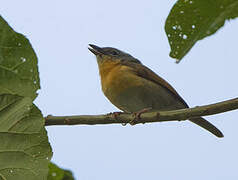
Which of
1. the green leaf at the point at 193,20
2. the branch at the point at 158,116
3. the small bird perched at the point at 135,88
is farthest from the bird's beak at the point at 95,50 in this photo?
the green leaf at the point at 193,20

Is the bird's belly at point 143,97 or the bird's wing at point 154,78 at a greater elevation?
the bird's wing at point 154,78

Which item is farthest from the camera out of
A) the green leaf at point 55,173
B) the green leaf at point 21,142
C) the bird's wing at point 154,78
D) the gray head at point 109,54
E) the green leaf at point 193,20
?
the gray head at point 109,54

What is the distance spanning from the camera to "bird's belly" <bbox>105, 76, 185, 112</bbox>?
5.23 meters

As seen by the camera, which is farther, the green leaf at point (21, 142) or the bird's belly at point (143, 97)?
the bird's belly at point (143, 97)

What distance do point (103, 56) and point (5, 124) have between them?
15.5ft

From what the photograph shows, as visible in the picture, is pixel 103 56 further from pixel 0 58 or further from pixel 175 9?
pixel 175 9

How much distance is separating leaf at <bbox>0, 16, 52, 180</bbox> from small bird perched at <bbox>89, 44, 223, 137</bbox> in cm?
332

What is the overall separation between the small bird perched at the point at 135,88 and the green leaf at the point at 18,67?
330 cm

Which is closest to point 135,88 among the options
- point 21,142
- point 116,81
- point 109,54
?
point 116,81

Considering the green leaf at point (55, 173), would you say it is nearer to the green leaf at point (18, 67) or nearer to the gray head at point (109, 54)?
the green leaf at point (18, 67)

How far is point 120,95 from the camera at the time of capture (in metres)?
5.23

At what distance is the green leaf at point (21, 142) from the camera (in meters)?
1.65

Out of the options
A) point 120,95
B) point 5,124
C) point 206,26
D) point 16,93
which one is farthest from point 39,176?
point 120,95

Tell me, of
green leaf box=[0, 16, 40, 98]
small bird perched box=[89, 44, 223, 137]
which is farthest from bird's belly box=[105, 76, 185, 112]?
green leaf box=[0, 16, 40, 98]
